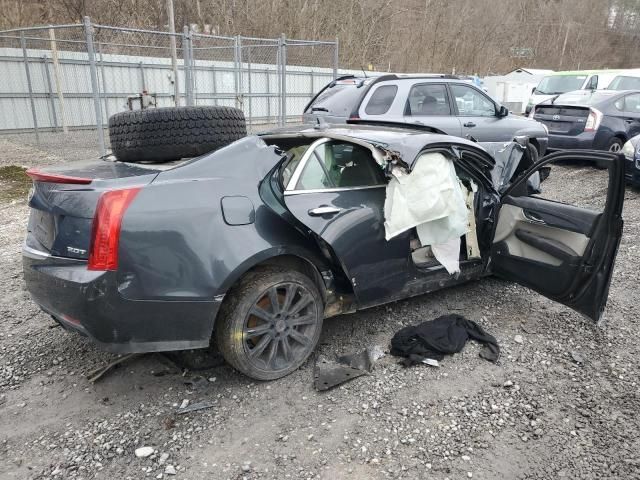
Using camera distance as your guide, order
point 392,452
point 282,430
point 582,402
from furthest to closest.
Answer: point 582,402 → point 282,430 → point 392,452

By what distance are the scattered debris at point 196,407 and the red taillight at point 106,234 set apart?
925mm

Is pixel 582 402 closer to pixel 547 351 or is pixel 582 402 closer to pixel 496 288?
pixel 547 351

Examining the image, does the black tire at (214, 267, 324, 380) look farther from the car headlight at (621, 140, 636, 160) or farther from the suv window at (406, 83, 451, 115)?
the car headlight at (621, 140, 636, 160)

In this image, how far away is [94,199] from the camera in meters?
2.56

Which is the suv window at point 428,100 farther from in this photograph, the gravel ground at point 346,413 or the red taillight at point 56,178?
the red taillight at point 56,178

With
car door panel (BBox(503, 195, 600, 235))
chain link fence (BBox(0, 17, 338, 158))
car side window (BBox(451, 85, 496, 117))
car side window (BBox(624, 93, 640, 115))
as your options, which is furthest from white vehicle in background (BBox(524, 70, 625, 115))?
car door panel (BBox(503, 195, 600, 235))

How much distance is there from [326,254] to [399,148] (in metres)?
0.86

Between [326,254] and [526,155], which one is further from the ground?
[526,155]

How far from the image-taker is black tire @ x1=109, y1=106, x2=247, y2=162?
3.24 m

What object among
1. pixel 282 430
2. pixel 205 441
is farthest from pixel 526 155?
pixel 205 441

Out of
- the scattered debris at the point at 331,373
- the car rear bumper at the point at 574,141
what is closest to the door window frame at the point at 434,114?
the car rear bumper at the point at 574,141

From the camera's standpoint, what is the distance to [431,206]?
334 centimetres

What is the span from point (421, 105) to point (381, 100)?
0.67 meters

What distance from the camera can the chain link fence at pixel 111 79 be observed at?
39.7ft
